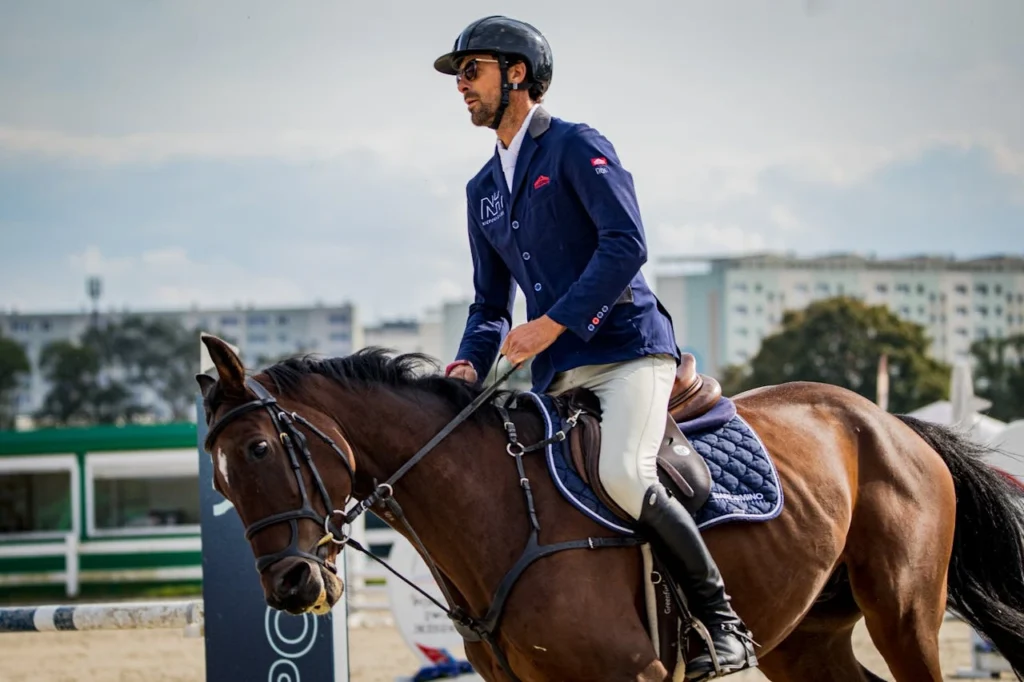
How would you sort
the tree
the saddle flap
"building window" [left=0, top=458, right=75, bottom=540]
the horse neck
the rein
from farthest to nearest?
the tree
"building window" [left=0, top=458, right=75, bottom=540]
the saddle flap
the horse neck
the rein

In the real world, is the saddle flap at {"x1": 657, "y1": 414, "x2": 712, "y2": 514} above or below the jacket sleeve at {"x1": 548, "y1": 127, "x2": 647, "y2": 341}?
below

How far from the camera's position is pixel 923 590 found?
4754 millimetres

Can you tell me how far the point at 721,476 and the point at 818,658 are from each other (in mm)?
1416

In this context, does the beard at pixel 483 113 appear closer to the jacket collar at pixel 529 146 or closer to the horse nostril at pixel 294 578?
the jacket collar at pixel 529 146

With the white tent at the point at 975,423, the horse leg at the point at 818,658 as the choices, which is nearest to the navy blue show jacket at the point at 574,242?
the horse leg at the point at 818,658

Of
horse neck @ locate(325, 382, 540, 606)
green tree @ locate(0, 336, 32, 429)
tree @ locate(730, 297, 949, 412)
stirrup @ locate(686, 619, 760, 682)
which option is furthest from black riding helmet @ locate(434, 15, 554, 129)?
green tree @ locate(0, 336, 32, 429)

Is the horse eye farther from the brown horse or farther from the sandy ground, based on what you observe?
the sandy ground

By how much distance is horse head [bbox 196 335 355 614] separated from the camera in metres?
3.44

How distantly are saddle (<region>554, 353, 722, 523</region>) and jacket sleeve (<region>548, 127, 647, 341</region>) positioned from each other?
0.28 m

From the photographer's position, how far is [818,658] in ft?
16.7

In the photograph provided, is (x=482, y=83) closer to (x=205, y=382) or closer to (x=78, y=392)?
(x=205, y=382)

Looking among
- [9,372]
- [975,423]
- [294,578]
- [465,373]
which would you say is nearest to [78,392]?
[9,372]

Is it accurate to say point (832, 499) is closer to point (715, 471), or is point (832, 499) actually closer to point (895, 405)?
point (715, 471)

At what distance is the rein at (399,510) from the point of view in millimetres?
3518
